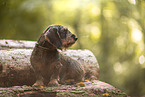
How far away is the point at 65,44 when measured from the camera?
334 centimetres

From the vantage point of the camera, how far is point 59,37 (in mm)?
3258

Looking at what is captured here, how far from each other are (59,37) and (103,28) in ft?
12.9

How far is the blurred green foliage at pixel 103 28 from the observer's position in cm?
621

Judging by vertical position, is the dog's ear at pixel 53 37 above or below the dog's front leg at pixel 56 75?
above

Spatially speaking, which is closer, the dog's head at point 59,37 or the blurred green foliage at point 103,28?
the dog's head at point 59,37

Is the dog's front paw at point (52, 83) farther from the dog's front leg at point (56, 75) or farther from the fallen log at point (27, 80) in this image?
the fallen log at point (27, 80)

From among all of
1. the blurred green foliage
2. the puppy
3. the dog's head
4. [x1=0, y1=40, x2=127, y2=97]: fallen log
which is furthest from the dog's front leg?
the blurred green foliage

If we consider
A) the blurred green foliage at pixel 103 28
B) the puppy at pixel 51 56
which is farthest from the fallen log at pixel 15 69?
the blurred green foliage at pixel 103 28

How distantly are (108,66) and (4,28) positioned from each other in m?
3.70

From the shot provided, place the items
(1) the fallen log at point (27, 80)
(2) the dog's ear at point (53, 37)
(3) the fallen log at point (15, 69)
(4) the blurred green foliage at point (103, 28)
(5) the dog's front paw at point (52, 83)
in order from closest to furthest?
(1) the fallen log at point (27, 80)
(2) the dog's ear at point (53, 37)
(5) the dog's front paw at point (52, 83)
(3) the fallen log at point (15, 69)
(4) the blurred green foliage at point (103, 28)

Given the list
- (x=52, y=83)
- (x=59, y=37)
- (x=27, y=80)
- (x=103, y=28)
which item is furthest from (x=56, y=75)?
(x=103, y=28)

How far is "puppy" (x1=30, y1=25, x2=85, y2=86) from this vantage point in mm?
3252

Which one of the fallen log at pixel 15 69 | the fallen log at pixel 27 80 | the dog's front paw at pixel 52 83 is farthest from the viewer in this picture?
the fallen log at pixel 15 69

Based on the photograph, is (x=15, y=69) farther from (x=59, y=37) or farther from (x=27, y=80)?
(x=59, y=37)
